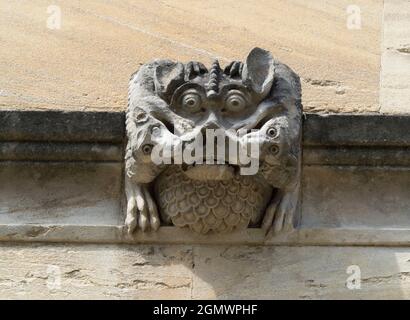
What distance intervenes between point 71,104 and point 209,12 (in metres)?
0.71

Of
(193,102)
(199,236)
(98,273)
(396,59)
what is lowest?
(98,273)

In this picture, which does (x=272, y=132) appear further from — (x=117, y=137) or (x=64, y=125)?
(x=64, y=125)

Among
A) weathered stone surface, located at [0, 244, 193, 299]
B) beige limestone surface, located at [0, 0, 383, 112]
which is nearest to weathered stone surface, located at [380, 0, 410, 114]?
beige limestone surface, located at [0, 0, 383, 112]

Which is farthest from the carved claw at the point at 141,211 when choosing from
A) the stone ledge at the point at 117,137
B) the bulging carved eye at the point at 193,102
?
the bulging carved eye at the point at 193,102

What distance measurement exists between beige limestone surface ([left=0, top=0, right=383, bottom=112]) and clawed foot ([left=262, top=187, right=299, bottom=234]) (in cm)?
63

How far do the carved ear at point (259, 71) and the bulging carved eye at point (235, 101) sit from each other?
5 cm

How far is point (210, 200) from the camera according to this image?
4.87 metres

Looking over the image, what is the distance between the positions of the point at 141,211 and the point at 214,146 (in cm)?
39

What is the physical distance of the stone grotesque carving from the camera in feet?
15.7

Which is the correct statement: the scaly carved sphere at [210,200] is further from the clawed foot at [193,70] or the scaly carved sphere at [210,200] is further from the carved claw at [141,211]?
the clawed foot at [193,70]

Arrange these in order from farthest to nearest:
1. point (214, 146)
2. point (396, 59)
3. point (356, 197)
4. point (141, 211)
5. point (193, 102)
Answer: point (396, 59)
point (356, 197)
point (141, 211)
point (193, 102)
point (214, 146)

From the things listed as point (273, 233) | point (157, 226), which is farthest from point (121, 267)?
point (273, 233)

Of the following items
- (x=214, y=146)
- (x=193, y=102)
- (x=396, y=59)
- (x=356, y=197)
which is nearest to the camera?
(x=214, y=146)

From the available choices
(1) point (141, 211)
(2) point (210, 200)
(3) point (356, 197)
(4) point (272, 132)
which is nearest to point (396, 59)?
(3) point (356, 197)
